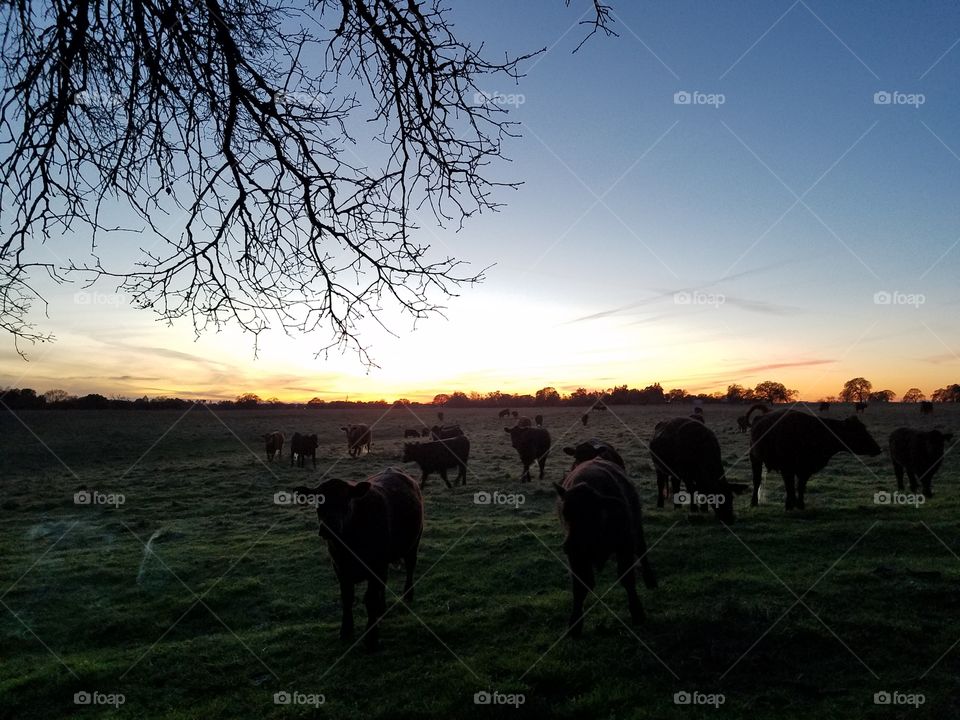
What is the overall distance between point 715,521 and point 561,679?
6.73 meters

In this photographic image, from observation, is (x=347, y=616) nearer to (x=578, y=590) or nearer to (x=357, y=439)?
(x=578, y=590)

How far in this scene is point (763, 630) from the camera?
654cm

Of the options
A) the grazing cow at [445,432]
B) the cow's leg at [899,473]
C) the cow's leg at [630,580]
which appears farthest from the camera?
the grazing cow at [445,432]

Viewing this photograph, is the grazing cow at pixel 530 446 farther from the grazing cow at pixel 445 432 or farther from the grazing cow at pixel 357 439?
the grazing cow at pixel 357 439

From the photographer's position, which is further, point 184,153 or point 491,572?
point 491,572

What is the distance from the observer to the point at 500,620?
7797 millimetres

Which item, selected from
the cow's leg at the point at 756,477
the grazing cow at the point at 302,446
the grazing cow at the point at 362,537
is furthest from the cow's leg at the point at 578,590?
the grazing cow at the point at 302,446

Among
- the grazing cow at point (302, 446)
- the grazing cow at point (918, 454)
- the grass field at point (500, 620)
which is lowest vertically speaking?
the grass field at point (500, 620)

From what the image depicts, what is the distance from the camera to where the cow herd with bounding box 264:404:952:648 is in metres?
7.24

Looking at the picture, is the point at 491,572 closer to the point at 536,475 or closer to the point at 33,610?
the point at 33,610

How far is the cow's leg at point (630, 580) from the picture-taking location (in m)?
7.12

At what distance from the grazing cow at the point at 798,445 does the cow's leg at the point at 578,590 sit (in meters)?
7.97

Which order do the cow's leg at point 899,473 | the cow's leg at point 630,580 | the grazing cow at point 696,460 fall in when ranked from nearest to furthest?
the cow's leg at point 630,580, the grazing cow at point 696,460, the cow's leg at point 899,473

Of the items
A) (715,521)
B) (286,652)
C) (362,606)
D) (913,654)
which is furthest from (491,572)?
(913,654)
